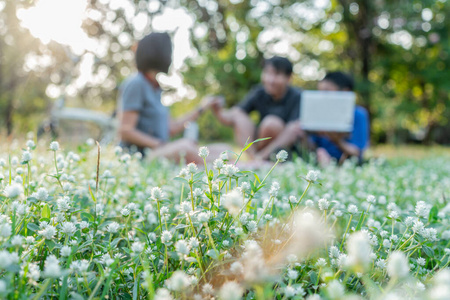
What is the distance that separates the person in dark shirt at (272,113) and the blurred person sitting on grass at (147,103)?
1012mm

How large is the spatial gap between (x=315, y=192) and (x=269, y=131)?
8.61 ft

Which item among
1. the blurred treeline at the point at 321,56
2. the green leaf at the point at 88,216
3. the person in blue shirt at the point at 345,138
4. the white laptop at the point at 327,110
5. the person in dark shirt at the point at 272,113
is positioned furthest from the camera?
the blurred treeline at the point at 321,56

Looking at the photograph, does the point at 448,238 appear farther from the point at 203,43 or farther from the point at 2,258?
the point at 203,43

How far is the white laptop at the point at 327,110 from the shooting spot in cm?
423

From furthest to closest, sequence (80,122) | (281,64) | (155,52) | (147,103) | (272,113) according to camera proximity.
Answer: (80,122) → (272,113) → (281,64) → (147,103) → (155,52)

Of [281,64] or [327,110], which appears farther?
[281,64]

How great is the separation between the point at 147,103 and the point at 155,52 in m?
0.63

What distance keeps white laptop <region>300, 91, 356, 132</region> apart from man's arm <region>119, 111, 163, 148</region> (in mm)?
1799

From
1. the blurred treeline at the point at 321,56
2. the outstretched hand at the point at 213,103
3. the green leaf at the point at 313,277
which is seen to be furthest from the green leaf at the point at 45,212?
the blurred treeline at the point at 321,56

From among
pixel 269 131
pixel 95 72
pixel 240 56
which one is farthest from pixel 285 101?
pixel 95 72

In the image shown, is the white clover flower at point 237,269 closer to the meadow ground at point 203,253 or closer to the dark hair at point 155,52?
the meadow ground at point 203,253

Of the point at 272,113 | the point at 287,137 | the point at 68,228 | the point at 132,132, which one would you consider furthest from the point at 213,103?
the point at 68,228

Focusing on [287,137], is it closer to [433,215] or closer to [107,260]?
[433,215]

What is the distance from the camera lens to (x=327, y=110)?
4.28m
